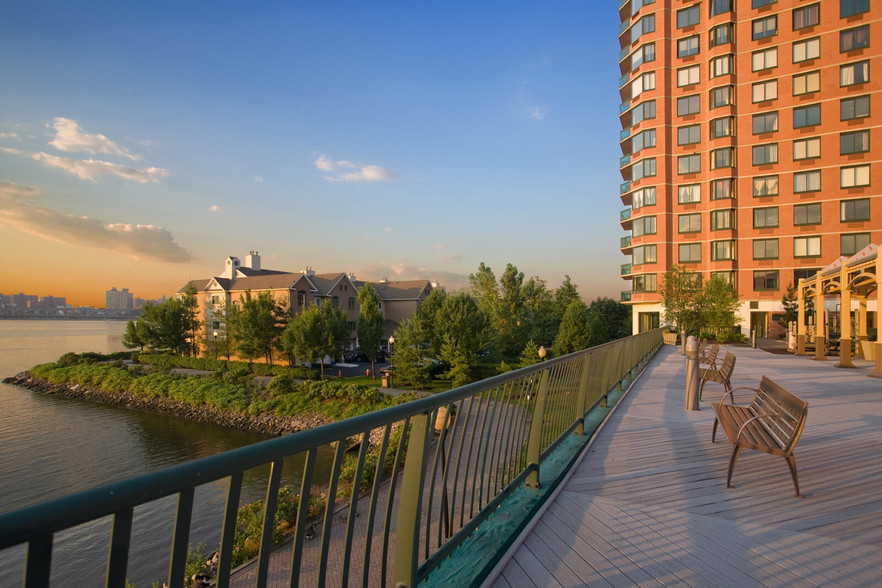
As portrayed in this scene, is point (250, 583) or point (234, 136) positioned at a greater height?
point (234, 136)

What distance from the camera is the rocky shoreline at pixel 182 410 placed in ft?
86.1

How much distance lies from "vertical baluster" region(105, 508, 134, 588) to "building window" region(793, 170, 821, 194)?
46332mm

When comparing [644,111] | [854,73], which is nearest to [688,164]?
[644,111]

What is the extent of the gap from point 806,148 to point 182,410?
2064 inches

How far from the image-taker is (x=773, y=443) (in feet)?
13.1

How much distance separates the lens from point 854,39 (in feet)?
109

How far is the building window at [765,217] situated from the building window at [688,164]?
597 centimetres

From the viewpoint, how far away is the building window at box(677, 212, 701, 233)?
38638mm

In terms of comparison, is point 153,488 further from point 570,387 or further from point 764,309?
point 764,309

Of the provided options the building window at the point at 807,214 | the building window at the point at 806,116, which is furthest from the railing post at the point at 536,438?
the building window at the point at 806,116

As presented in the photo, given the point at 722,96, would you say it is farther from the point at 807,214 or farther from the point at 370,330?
the point at 370,330

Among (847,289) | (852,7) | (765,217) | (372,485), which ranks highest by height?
(852,7)

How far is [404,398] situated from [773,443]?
2041cm

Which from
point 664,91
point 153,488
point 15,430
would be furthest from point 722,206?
point 15,430
